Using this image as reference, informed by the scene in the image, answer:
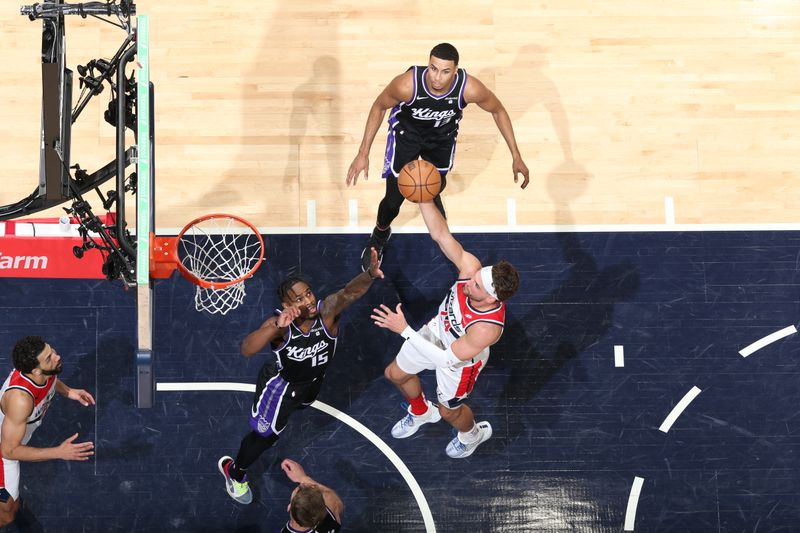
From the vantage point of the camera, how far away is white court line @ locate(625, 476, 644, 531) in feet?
28.8

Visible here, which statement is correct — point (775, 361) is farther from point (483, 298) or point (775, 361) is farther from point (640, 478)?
point (483, 298)

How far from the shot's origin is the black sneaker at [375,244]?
8.90m

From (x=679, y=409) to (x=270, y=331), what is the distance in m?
4.30

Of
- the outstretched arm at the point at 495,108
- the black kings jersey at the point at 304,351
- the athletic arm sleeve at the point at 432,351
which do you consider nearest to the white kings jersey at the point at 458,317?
the athletic arm sleeve at the point at 432,351

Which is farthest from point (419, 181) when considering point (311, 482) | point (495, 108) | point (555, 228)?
point (311, 482)

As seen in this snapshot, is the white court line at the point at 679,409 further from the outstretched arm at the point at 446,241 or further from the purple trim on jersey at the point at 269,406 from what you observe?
the purple trim on jersey at the point at 269,406

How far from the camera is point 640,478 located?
884 centimetres

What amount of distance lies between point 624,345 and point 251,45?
5.17 meters

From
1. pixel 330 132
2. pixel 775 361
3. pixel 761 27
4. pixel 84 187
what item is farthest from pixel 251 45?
pixel 775 361

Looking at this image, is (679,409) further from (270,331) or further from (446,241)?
(270,331)

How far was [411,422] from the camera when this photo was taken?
880 cm

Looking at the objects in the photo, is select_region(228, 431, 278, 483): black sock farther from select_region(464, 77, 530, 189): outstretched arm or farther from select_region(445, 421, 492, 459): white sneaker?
select_region(464, 77, 530, 189): outstretched arm

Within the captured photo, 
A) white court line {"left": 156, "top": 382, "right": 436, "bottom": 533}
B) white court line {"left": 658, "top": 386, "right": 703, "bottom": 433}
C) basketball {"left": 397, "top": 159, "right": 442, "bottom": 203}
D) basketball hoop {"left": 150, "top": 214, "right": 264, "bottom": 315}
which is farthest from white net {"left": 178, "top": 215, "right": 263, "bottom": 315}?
white court line {"left": 658, "top": 386, "right": 703, "bottom": 433}

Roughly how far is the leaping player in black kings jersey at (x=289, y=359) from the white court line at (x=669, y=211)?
10.9ft
